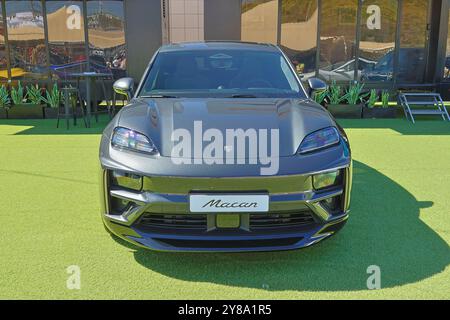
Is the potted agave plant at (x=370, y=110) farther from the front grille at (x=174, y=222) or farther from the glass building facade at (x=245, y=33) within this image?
the front grille at (x=174, y=222)

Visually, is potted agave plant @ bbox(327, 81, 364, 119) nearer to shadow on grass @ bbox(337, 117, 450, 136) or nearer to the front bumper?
shadow on grass @ bbox(337, 117, 450, 136)

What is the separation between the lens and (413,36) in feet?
34.4

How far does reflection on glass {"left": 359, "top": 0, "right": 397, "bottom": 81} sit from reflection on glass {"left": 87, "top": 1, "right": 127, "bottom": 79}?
6104 mm

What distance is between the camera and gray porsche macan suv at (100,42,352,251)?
217 centimetres

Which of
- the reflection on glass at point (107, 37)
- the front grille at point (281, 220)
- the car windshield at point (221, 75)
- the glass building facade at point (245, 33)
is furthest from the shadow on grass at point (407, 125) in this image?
the reflection on glass at point (107, 37)

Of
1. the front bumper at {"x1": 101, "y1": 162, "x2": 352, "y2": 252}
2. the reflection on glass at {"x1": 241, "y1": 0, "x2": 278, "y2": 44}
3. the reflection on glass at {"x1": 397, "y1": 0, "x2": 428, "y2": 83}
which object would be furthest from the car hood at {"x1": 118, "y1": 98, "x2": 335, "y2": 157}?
the reflection on glass at {"x1": 397, "y1": 0, "x2": 428, "y2": 83}

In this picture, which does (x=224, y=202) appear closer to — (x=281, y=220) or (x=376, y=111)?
(x=281, y=220)

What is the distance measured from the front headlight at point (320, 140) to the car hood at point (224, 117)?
0.10 ft

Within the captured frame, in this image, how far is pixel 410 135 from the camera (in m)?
6.51

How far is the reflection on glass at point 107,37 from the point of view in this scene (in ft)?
32.4

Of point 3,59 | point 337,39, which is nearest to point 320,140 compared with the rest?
point 337,39

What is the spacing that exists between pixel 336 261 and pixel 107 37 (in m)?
9.11

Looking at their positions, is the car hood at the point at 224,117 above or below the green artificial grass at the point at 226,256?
above

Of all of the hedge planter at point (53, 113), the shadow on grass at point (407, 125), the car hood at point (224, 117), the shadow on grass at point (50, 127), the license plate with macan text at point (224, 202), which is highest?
the car hood at point (224, 117)
